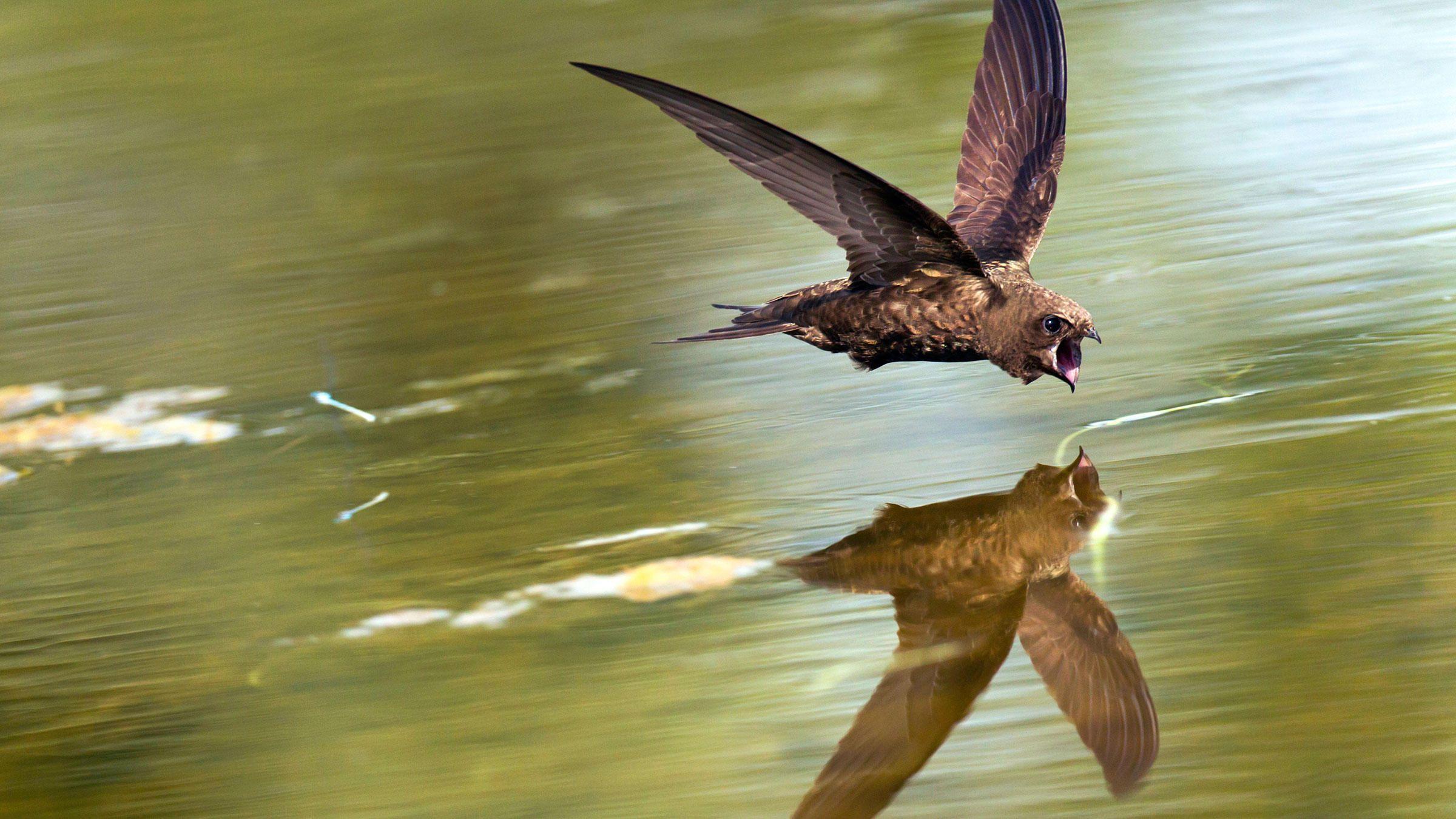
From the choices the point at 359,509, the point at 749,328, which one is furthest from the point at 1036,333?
the point at 359,509

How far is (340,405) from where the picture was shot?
3.06 meters

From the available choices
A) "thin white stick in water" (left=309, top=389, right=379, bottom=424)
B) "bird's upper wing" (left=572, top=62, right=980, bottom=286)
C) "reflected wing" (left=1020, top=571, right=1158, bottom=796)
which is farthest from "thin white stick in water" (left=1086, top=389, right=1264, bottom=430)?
"thin white stick in water" (left=309, top=389, right=379, bottom=424)

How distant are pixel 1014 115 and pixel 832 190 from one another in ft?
3.02

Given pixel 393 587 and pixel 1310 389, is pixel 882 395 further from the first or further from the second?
pixel 393 587

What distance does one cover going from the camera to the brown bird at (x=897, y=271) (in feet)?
7.48

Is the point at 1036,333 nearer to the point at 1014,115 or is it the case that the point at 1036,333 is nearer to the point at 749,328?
the point at 749,328

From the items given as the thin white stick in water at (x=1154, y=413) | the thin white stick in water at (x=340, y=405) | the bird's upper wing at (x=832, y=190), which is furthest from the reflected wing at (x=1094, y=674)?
the thin white stick in water at (x=340, y=405)

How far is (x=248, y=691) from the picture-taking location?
1956 millimetres

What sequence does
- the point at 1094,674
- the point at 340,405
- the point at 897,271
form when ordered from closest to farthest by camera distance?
the point at 1094,674
the point at 897,271
the point at 340,405

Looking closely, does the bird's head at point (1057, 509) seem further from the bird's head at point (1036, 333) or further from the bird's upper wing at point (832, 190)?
the bird's upper wing at point (832, 190)

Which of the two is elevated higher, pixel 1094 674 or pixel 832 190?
pixel 832 190

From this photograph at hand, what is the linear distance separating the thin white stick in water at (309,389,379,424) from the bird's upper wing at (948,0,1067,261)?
4.05 ft

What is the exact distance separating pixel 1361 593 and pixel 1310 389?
71cm

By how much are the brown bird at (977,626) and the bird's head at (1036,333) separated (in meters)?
0.20
